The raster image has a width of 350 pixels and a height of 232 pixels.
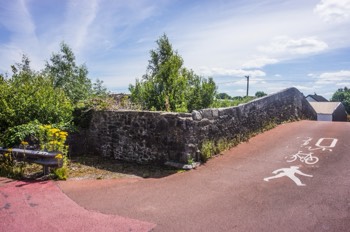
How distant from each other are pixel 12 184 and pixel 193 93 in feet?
29.7

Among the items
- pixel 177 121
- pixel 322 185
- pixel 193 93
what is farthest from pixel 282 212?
pixel 193 93

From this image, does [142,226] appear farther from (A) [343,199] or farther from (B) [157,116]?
(B) [157,116]

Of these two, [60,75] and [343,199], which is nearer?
[343,199]

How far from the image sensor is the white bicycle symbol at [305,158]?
7.31 metres

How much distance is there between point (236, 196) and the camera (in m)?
5.42

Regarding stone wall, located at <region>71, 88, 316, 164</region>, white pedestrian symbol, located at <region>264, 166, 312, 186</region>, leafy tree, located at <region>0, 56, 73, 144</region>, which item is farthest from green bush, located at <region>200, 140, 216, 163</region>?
leafy tree, located at <region>0, 56, 73, 144</region>

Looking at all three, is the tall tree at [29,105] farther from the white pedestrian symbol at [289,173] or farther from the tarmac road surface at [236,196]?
the white pedestrian symbol at [289,173]

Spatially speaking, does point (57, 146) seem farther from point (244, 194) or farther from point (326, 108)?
point (326, 108)

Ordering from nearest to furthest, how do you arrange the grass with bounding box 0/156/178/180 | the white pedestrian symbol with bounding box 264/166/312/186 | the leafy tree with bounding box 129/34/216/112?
the white pedestrian symbol with bounding box 264/166/312/186 → the grass with bounding box 0/156/178/180 → the leafy tree with bounding box 129/34/216/112

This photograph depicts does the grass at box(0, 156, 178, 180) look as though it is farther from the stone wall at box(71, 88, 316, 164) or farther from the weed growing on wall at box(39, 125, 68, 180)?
the stone wall at box(71, 88, 316, 164)

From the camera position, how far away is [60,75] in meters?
22.4

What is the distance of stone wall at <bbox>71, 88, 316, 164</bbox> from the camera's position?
7.77m

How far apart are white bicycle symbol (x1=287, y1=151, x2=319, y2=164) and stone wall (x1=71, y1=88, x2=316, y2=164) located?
2154mm

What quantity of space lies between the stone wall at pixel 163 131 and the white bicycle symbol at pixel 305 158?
2154mm
